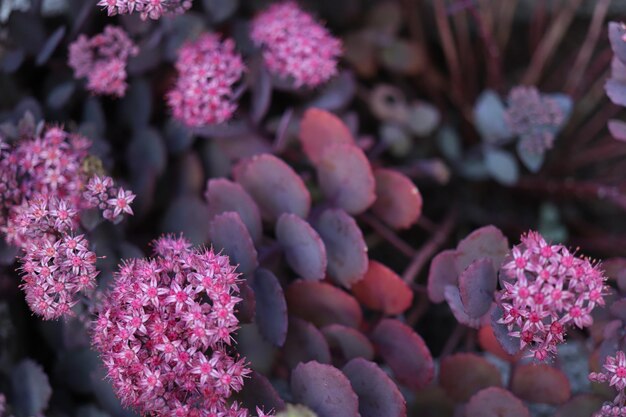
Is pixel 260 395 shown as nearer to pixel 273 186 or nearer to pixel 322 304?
pixel 322 304

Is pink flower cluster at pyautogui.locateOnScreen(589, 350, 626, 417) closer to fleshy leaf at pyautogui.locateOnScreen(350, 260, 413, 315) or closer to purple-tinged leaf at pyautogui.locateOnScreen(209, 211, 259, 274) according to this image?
fleshy leaf at pyautogui.locateOnScreen(350, 260, 413, 315)

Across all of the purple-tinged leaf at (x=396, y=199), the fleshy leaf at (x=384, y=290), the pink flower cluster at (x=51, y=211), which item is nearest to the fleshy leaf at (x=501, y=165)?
the purple-tinged leaf at (x=396, y=199)

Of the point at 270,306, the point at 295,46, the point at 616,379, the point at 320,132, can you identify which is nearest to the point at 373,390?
the point at 270,306

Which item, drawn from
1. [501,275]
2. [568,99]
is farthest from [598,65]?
[501,275]

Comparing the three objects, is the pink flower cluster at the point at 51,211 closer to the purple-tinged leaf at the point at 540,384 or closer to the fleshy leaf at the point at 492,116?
the purple-tinged leaf at the point at 540,384

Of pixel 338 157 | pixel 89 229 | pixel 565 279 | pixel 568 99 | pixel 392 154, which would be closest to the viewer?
pixel 565 279

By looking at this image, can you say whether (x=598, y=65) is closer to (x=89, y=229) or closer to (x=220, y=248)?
(x=220, y=248)
